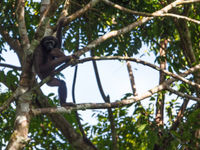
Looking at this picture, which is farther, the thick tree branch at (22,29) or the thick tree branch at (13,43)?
the thick tree branch at (13,43)

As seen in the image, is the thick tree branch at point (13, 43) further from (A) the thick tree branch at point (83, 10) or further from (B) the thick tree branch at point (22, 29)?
(A) the thick tree branch at point (83, 10)

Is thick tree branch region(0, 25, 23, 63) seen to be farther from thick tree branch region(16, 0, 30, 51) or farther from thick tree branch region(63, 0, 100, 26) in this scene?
thick tree branch region(63, 0, 100, 26)

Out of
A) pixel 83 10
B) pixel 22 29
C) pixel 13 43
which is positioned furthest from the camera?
pixel 13 43

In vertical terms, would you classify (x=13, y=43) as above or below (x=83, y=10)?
below

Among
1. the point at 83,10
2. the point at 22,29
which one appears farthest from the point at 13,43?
the point at 83,10

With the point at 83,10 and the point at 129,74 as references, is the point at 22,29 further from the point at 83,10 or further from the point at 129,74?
the point at 129,74

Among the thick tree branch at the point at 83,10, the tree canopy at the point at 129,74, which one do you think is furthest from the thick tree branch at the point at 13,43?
the thick tree branch at the point at 83,10

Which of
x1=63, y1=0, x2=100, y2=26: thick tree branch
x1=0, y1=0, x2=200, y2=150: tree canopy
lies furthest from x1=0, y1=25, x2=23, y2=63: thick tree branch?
x1=63, y1=0, x2=100, y2=26: thick tree branch

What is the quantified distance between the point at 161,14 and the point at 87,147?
12.0 ft

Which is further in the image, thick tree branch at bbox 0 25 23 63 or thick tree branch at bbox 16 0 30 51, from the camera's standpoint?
thick tree branch at bbox 0 25 23 63

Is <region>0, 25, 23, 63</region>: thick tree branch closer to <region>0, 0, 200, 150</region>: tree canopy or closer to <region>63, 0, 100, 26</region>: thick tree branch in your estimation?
<region>0, 0, 200, 150</region>: tree canopy

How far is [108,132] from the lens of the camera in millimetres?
9406

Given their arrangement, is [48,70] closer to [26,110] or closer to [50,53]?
[50,53]

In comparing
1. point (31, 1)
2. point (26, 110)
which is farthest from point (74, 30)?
point (26, 110)
